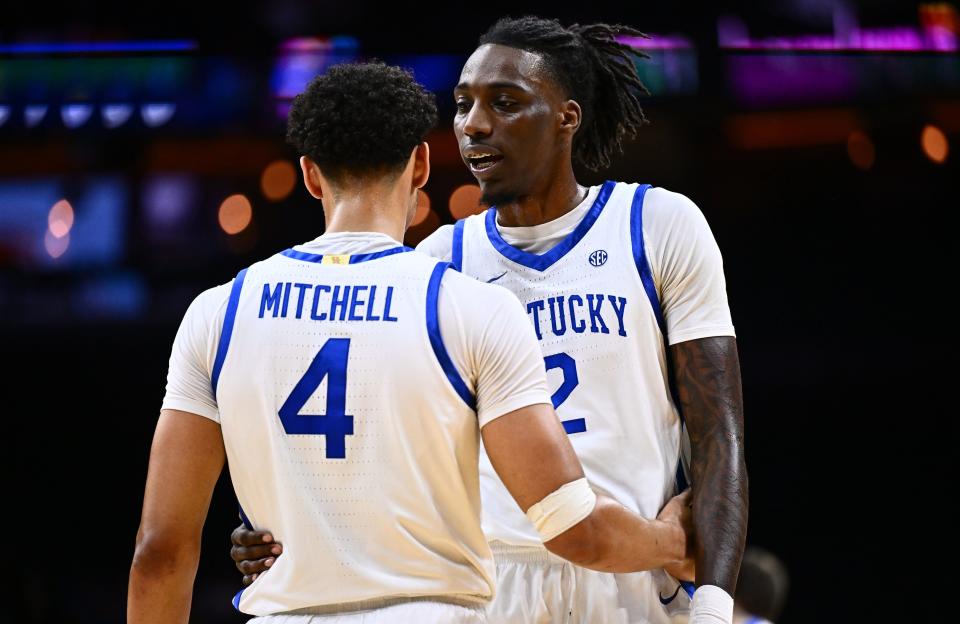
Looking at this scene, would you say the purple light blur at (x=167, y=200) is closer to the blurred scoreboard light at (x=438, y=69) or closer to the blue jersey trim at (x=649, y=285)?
the blurred scoreboard light at (x=438, y=69)

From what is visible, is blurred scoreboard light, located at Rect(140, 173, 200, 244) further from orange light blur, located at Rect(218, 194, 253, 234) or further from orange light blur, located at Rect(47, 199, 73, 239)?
orange light blur, located at Rect(47, 199, 73, 239)

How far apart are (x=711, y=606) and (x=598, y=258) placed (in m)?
0.80

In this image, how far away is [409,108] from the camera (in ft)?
7.30

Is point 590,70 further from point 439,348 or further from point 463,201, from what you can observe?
point 463,201

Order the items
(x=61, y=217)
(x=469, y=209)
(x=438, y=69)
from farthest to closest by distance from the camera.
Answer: (x=61, y=217), (x=469, y=209), (x=438, y=69)

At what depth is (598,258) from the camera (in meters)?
2.71

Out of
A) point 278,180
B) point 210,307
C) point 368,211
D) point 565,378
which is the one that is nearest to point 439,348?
point 368,211

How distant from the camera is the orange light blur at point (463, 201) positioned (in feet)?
22.9

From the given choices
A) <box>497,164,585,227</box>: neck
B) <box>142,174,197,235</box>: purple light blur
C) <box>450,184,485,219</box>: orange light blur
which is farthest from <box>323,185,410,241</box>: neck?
<box>142,174,197,235</box>: purple light blur

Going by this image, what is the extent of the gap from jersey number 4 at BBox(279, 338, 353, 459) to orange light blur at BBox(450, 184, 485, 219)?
4957 millimetres

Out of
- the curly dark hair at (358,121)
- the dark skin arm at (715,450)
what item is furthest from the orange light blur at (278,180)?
the curly dark hair at (358,121)

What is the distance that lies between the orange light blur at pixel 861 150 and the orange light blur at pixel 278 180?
3.32m

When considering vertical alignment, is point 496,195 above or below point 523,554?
above

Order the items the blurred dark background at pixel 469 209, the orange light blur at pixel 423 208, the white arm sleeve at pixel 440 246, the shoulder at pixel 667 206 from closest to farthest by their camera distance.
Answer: the shoulder at pixel 667 206 → the white arm sleeve at pixel 440 246 → the blurred dark background at pixel 469 209 → the orange light blur at pixel 423 208
